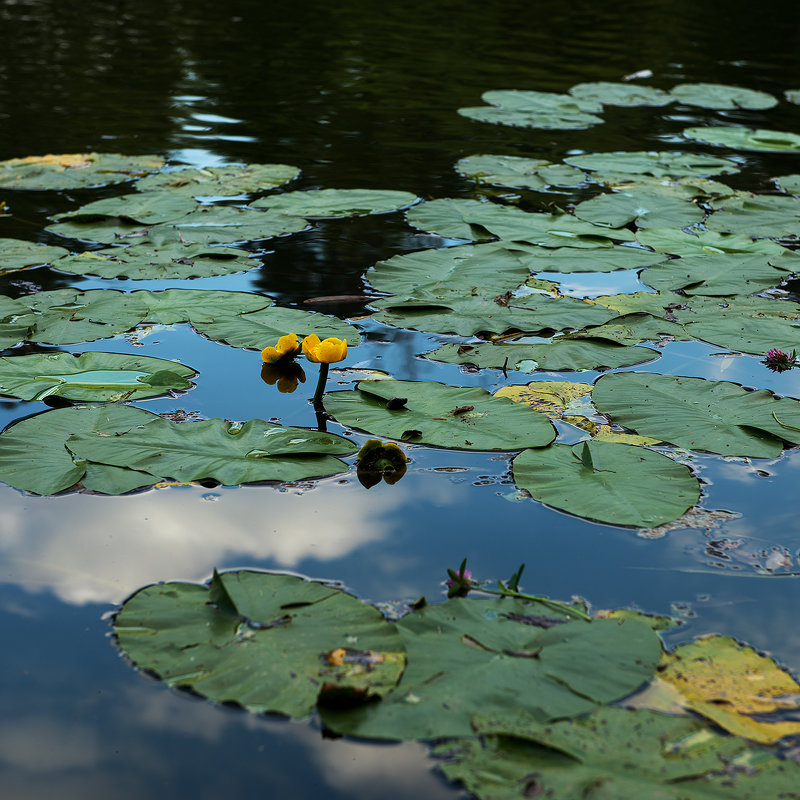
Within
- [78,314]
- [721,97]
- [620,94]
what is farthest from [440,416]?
[721,97]

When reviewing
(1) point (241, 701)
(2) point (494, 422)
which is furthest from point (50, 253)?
(1) point (241, 701)

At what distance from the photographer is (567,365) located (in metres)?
2.52

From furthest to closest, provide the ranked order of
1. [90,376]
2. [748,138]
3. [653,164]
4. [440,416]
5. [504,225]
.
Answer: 1. [748,138]
2. [653,164]
3. [504,225]
4. [90,376]
5. [440,416]

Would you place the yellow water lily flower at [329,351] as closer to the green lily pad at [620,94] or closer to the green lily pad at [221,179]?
the green lily pad at [221,179]

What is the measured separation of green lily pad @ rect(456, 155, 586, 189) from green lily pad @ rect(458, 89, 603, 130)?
0.97 metres

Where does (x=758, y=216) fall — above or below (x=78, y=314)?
above

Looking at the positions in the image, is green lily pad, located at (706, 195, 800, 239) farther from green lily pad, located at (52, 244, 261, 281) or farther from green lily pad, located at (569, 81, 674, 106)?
green lily pad, located at (569, 81, 674, 106)

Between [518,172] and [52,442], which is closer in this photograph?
[52,442]

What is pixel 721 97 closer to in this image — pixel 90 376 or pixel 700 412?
pixel 700 412

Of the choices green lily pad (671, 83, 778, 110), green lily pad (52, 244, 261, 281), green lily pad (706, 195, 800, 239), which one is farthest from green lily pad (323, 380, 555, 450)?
green lily pad (671, 83, 778, 110)

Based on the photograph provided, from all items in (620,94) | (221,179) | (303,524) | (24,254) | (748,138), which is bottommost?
(303,524)

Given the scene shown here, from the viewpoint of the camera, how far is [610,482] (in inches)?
76.1

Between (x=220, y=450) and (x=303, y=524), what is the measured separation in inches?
12.4

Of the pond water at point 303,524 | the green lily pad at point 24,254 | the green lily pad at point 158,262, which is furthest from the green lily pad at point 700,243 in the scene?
the green lily pad at point 24,254
